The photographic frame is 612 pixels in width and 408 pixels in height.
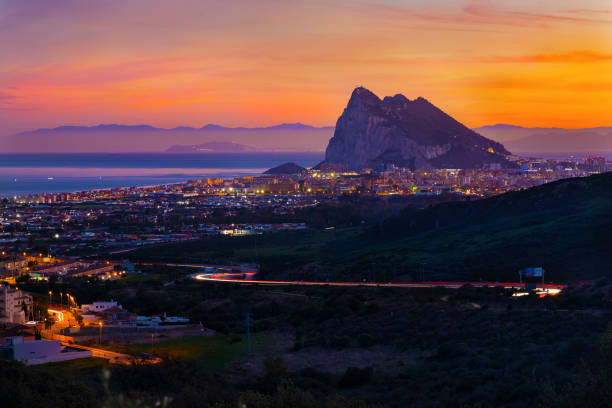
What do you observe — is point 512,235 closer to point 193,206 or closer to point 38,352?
point 38,352

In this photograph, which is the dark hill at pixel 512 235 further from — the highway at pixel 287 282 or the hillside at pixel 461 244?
the highway at pixel 287 282

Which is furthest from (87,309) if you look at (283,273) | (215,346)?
(283,273)

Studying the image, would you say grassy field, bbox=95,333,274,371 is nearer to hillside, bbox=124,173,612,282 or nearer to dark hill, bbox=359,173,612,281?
hillside, bbox=124,173,612,282

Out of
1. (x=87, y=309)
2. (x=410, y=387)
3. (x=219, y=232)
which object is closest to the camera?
(x=410, y=387)

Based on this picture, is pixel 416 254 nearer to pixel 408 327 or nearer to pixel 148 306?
pixel 148 306

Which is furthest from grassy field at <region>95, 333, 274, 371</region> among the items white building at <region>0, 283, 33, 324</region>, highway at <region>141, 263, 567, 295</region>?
highway at <region>141, 263, 567, 295</region>

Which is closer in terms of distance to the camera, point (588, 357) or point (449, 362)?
point (588, 357)

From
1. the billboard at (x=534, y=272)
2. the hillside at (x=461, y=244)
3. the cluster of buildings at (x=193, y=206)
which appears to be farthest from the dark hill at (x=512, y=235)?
the cluster of buildings at (x=193, y=206)

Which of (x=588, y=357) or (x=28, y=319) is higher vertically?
(x=588, y=357)

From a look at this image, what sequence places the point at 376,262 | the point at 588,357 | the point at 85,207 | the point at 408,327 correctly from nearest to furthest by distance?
the point at 588,357 < the point at 408,327 < the point at 376,262 < the point at 85,207
